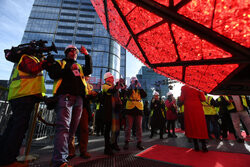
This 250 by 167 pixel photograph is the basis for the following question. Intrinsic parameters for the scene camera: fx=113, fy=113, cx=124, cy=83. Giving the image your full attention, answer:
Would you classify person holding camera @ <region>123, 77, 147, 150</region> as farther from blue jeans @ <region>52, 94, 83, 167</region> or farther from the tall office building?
the tall office building

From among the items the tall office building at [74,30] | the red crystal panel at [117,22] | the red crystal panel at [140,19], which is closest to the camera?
the red crystal panel at [140,19]

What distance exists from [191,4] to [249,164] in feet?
8.18

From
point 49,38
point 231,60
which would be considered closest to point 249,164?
point 231,60

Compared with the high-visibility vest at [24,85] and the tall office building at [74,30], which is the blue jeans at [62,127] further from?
the tall office building at [74,30]

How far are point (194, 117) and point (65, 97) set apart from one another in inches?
115

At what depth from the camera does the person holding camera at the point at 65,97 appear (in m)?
Answer: 1.29

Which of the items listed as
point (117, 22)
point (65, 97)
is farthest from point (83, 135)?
point (117, 22)

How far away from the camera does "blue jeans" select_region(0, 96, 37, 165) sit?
1.40 metres

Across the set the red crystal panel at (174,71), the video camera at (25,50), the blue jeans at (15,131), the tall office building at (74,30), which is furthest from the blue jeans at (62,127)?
the tall office building at (74,30)

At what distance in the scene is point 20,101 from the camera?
1572 mm

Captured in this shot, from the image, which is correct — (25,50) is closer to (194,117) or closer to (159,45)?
(159,45)

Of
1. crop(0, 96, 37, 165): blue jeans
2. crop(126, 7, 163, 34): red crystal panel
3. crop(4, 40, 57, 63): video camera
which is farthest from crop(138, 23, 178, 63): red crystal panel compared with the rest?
crop(0, 96, 37, 165): blue jeans

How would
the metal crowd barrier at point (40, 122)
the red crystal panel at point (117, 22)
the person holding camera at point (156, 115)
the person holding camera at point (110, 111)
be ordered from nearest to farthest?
the red crystal panel at point (117, 22)
the person holding camera at point (110, 111)
the metal crowd barrier at point (40, 122)
the person holding camera at point (156, 115)

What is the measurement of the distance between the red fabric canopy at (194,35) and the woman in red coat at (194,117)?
4.31 feet
